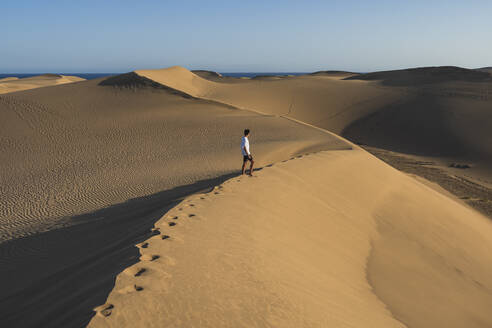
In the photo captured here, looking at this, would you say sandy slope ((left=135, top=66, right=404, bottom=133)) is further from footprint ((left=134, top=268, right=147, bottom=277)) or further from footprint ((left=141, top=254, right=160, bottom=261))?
footprint ((left=134, top=268, right=147, bottom=277))

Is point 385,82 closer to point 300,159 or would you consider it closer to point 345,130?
point 345,130

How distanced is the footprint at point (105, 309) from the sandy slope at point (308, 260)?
0.04 feet

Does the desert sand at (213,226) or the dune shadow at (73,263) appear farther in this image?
the desert sand at (213,226)

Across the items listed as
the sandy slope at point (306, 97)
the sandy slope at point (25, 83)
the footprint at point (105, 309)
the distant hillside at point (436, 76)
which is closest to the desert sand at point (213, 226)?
the footprint at point (105, 309)

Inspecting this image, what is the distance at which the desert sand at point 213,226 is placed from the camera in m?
3.92

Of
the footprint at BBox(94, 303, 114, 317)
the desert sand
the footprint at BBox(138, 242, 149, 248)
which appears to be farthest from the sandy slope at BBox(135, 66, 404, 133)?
the footprint at BBox(94, 303, 114, 317)

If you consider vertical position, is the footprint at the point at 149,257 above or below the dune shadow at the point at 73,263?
above

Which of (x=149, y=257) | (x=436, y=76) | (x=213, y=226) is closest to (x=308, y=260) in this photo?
(x=213, y=226)

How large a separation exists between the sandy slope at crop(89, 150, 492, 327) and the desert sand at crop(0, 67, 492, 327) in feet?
0.10

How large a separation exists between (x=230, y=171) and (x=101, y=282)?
24.2 ft

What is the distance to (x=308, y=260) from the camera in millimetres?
5574

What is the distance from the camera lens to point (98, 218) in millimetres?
8086

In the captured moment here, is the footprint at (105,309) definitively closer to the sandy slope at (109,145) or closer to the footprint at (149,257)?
the footprint at (149,257)

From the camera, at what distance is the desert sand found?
392 centimetres
